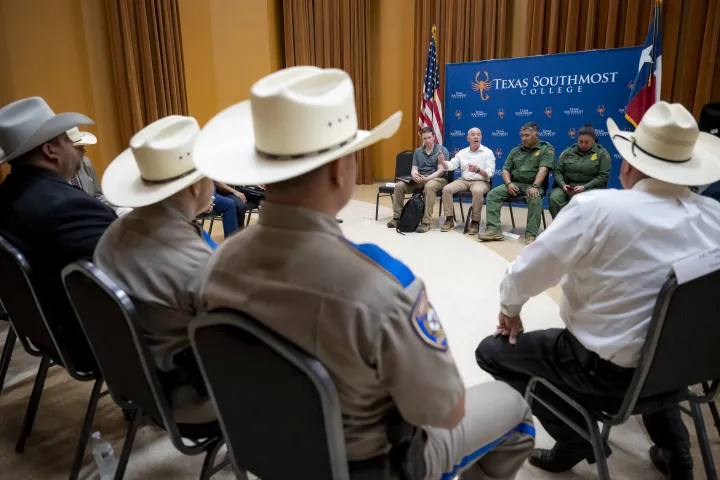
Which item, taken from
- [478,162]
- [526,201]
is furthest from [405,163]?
[526,201]

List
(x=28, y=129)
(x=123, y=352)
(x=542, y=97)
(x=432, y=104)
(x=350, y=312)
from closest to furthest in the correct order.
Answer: (x=350, y=312), (x=123, y=352), (x=28, y=129), (x=542, y=97), (x=432, y=104)

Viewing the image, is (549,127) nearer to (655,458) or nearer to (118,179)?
(655,458)

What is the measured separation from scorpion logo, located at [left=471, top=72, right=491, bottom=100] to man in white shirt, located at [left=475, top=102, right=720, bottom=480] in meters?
5.58

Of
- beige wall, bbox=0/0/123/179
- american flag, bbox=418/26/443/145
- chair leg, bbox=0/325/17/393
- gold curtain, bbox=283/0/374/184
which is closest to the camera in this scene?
chair leg, bbox=0/325/17/393

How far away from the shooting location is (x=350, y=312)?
793 mm

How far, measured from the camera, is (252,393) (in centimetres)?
89

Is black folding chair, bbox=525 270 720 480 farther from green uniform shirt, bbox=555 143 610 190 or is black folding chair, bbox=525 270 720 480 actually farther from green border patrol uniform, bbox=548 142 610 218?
green uniform shirt, bbox=555 143 610 190

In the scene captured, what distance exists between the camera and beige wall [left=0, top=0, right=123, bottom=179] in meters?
4.64

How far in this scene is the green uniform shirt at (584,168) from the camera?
486 centimetres

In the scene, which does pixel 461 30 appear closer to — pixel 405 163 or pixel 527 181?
pixel 405 163

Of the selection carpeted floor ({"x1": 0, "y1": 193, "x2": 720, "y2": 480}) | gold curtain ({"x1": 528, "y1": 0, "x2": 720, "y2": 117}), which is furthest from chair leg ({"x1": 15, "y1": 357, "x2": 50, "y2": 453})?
gold curtain ({"x1": 528, "y1": 0, "x2": 720, "y2": 117})

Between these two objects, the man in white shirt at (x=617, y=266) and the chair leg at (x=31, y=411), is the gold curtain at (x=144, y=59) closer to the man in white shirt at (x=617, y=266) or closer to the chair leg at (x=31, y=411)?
the chair leg at (x=31, y=411)

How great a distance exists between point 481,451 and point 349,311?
61 centimetres

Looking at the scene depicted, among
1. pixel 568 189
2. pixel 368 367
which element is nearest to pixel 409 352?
pixel 368 367
